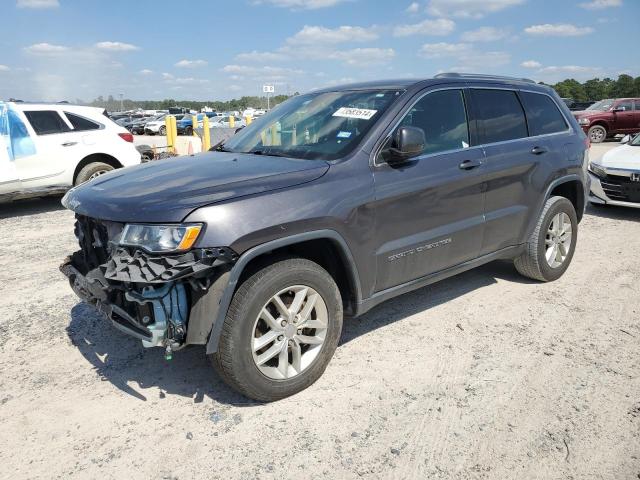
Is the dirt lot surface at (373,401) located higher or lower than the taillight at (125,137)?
lower

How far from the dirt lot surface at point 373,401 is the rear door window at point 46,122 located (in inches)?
171

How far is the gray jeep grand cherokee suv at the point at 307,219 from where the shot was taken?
2586mm

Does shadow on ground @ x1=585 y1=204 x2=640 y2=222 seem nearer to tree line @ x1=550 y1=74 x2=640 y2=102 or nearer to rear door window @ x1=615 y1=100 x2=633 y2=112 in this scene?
rear door window @ x1=615 y1=100 x2=633 y2=112

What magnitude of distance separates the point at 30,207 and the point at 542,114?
8156mm

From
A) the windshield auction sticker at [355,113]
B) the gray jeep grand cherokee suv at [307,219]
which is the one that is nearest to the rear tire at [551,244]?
the gray jeep grand cherokee suv at [307,219]

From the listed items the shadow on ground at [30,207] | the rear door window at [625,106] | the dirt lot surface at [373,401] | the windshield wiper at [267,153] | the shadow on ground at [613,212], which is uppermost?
the rear door window at [625,106]

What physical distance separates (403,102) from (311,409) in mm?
2051

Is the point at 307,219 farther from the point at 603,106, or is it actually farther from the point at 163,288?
the point at 603,106

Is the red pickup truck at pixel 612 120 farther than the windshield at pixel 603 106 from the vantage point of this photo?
No

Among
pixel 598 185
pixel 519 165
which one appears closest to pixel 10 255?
pixel 519 165

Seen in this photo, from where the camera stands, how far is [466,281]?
16.3 feet

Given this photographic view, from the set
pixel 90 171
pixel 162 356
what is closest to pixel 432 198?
pixel 162 356

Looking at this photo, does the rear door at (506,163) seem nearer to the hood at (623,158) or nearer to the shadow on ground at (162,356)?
the shadow on ground at (162,356)

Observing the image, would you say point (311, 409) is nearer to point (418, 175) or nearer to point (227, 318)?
point (227, 318)
